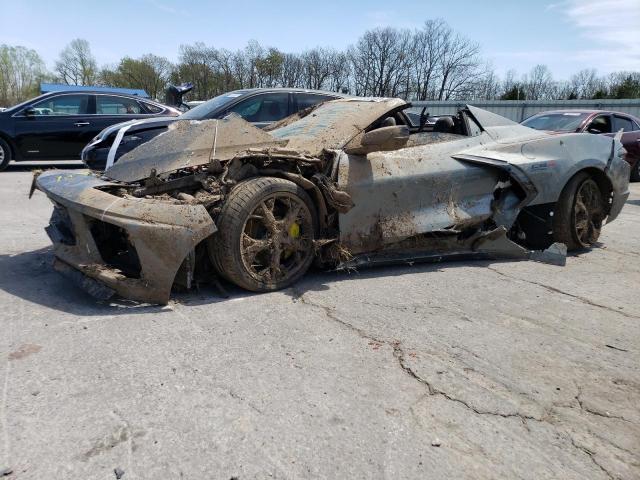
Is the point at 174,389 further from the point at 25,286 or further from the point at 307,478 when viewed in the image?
the point at 25,286

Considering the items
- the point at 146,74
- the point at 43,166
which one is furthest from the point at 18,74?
the point at 43,166

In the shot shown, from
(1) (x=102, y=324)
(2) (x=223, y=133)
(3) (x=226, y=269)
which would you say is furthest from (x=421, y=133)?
(1) (x=102, y=324)

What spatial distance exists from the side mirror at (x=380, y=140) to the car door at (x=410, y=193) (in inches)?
2.8

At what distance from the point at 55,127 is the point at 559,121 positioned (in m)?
10.4

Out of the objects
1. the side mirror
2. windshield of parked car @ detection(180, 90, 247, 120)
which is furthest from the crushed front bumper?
windshield of parked car @ detection(180, 90, 247, 120)

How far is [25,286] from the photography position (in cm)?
351

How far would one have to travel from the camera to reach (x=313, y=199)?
3848 mm

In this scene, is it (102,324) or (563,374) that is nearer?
(563,374)

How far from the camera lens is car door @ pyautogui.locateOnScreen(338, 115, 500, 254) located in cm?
389

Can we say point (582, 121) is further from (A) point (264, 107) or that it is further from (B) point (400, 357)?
(B) point (400, 357)

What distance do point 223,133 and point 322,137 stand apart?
852 millimetres

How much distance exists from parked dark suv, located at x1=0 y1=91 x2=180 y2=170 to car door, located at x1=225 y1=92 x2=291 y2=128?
4.02 meters

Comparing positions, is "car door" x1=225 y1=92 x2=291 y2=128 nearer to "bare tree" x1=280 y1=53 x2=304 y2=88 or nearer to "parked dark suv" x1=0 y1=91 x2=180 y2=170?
"parked dark suv" x1=0 y1=91 x2=180 y2=170

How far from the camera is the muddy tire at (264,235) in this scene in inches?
133
